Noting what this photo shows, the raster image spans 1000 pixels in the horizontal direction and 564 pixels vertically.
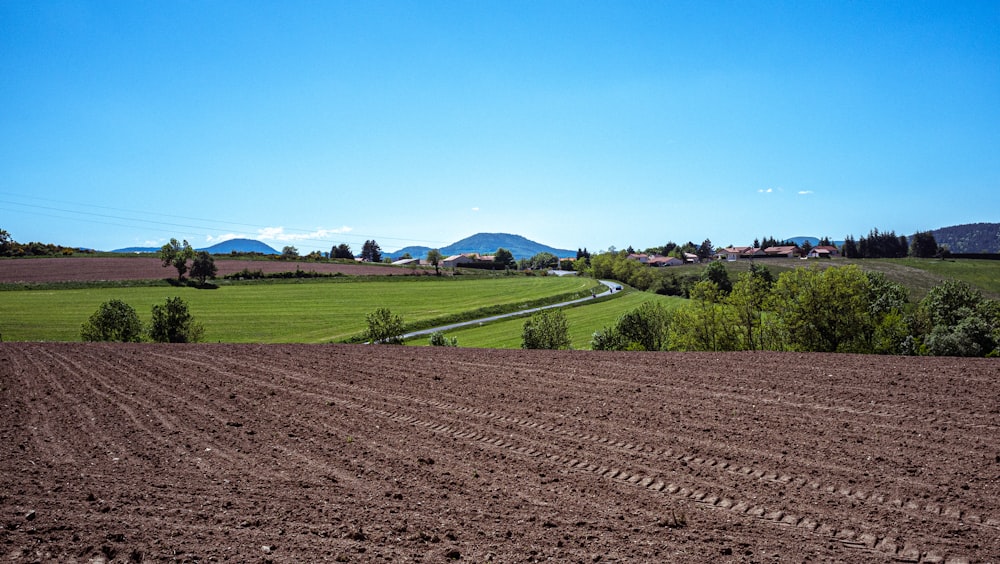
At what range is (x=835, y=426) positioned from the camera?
12445mm

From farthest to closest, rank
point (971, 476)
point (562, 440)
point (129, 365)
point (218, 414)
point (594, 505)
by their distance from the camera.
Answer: point (129, 365)
point (218, 414)
point (562, 440)
point (971, 476)
point (594, 505)

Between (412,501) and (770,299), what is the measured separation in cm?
4438

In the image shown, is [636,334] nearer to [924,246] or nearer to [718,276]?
[718,276]

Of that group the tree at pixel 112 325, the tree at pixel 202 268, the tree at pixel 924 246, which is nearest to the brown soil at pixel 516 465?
the tree at pixel 112 325

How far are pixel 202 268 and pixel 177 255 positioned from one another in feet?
16.1

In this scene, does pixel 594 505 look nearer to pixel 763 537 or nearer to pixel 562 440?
pixel 763 537

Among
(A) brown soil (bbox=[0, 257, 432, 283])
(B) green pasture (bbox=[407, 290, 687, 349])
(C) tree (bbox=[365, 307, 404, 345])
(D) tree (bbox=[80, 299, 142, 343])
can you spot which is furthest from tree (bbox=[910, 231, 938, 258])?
(D) tree (bbox=[80, 299, 142, 343])

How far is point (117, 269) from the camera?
323 feet

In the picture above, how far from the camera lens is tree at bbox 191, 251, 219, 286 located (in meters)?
96.4

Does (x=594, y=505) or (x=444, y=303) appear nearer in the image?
(x=594, y=505)

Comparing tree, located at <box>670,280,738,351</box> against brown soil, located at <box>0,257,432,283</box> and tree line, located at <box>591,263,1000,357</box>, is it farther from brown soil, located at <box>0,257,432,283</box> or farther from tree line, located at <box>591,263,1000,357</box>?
brown soil, located at <box>0,257,432,283</box>

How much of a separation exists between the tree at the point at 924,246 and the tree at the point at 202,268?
168 metres

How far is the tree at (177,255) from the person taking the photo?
96.9m

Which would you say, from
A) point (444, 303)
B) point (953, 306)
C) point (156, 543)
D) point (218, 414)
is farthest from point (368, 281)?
point (156, 543)
